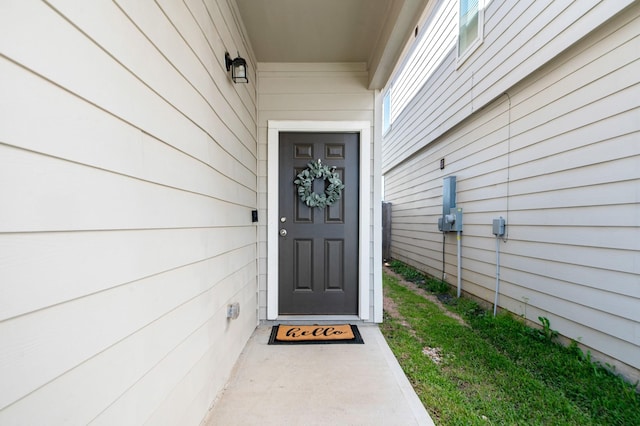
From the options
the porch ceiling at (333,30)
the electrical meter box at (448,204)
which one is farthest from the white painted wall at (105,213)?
the electrical meter box at (448,204)

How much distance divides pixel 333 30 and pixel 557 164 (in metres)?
2.12

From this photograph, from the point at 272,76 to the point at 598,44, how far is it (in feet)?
8.38

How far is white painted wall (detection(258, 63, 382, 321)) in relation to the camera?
8.96 ft

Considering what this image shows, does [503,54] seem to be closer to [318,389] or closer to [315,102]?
[315,102]

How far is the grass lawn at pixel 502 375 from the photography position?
1460mm

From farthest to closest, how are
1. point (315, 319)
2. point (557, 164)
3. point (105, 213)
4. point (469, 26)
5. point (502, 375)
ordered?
1. point (469, 26)
2. point (315, 319)
3. point (557, 164)
4. point (502, 375)
5. point (105, 213)

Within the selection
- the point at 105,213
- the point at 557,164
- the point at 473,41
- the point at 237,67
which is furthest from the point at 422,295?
the point at 105,213

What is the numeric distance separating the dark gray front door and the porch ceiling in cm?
76

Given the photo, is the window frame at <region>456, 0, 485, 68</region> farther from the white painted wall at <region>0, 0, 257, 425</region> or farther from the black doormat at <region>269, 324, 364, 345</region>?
the black doormat at <region>269, 324, 364, 345</region>

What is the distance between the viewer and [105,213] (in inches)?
29.9

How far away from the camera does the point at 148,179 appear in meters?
0.95

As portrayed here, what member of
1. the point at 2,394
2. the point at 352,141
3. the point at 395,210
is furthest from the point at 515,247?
the point at 395,210

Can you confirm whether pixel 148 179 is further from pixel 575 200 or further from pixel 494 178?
pixel 494 178

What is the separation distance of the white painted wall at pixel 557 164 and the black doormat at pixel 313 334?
162 cm
